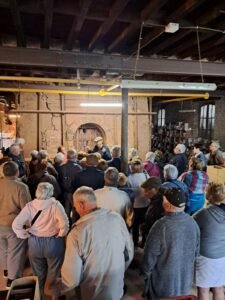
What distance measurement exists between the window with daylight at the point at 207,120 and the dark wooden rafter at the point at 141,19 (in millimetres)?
7182

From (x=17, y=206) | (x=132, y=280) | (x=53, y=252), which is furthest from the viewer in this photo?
(x=132, y=280)

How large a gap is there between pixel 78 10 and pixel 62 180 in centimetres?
291

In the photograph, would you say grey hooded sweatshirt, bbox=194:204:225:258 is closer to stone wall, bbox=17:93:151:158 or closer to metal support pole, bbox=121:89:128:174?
metal support pole, bbox=121:89:128:174

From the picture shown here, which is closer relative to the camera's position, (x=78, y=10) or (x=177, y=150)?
(x=78, y=10)

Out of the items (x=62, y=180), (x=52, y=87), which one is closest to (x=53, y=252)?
(x=62, y=180)

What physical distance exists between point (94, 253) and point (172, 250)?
658 mm

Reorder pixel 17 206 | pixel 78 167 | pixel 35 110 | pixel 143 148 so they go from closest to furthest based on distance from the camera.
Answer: pixel 17 206
pixel 78 167
pixel 35 110
pixel 143 148

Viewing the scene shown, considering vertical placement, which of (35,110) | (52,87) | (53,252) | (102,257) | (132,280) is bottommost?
(132,280)

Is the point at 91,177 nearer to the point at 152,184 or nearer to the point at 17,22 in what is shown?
the point at 152,184

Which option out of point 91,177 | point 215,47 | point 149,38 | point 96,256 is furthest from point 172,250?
point 215,47

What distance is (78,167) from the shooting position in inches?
206

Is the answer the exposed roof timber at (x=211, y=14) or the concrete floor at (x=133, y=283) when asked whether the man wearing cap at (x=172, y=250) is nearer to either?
the concrete floor at (x=133, y=283)

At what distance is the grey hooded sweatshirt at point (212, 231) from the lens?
9.16ft

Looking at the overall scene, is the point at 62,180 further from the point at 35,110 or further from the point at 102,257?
the point at 35,110
